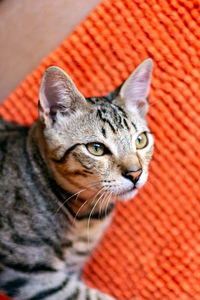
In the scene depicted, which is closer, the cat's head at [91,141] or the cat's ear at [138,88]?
the cat's head at [91,141]

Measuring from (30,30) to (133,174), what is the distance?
81 cm

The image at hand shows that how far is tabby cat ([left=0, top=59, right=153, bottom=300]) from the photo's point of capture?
0.90 m

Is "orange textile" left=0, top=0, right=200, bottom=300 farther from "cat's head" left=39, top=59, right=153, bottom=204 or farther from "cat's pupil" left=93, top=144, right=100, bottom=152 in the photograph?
"cat's pupil" left=93, top=144, right=100, bottom=152

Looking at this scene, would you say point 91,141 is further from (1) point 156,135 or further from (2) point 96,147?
(1) point 156,135

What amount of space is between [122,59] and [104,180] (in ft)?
1.94

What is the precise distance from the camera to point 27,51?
54.7 inches

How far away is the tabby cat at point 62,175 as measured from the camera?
0.90 m

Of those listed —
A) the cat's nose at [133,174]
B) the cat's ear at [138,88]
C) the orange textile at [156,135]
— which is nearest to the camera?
the cat's nose at [133,174]

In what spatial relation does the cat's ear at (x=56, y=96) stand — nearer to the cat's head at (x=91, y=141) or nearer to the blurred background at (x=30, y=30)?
the cat's head at (x=91, y=141)

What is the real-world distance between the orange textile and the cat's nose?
1.33 feet

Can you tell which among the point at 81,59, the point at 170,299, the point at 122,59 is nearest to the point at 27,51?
the point at 81,59

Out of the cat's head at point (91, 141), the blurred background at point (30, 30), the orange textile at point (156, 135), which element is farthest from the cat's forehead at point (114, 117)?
the blurred background at point (30, 30)

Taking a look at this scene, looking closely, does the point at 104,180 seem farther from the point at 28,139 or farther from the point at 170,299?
the point at 170,299

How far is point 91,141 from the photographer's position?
918 millimetres
